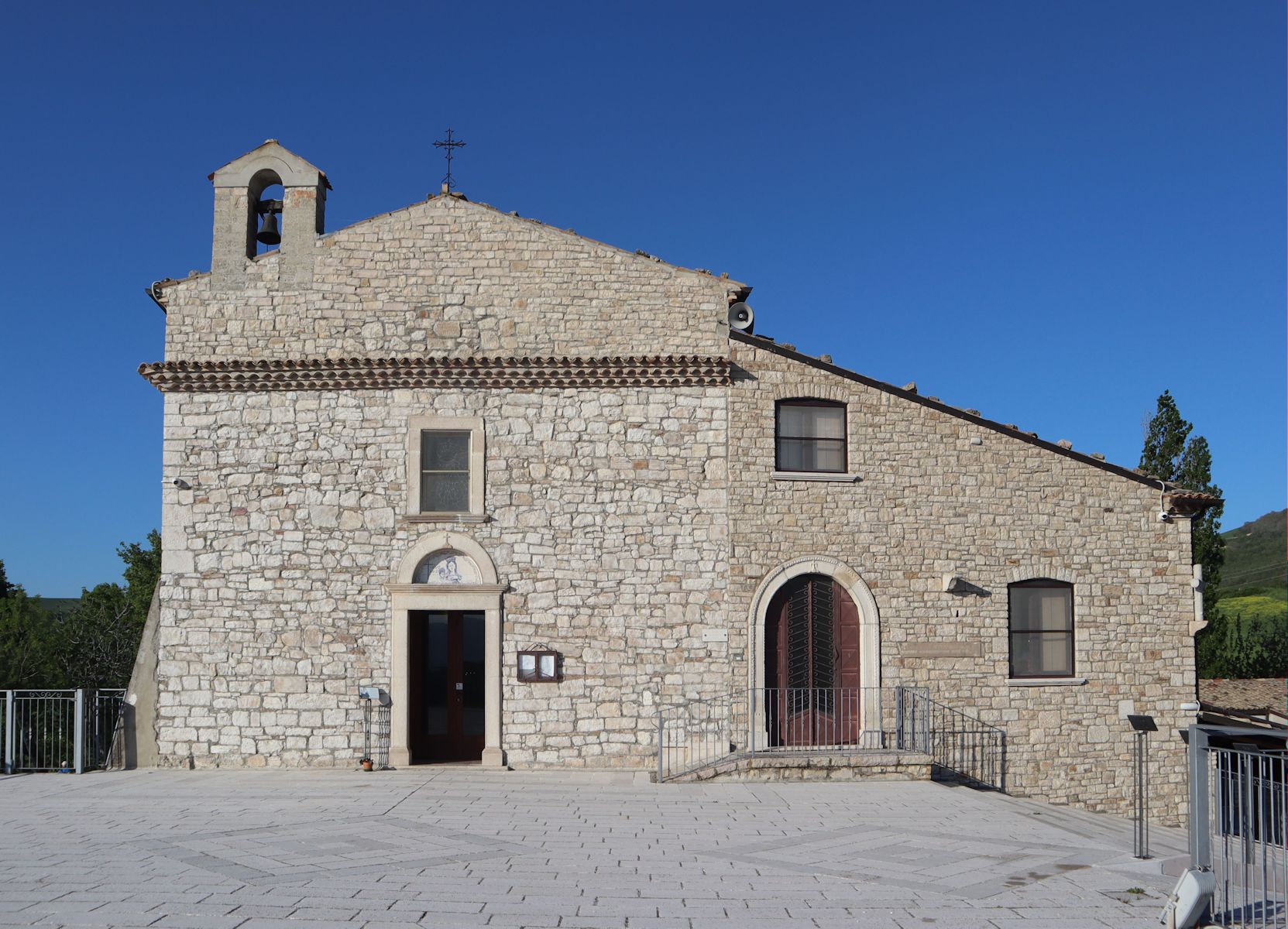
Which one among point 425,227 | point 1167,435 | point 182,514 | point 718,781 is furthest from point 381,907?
point 1167,435

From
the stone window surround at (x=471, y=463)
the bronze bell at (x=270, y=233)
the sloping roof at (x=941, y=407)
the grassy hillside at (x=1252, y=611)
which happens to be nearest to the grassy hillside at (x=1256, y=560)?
the grassy hillside at (x=1252, y=611)

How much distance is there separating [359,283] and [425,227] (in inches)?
51.2

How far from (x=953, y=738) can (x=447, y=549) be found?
7774 millimetres

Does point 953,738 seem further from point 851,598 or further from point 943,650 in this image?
point 851,598

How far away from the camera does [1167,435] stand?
30875mm

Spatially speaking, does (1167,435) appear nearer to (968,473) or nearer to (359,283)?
(968,473)

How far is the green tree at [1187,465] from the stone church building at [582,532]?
1533 cm

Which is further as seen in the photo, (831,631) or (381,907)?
(831,631)

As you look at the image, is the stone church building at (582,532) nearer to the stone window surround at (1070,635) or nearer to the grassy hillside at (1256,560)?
the stone window surround at (1070,635)

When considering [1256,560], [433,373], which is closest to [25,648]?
[433,373]

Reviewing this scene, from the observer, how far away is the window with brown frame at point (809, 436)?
1616 cm

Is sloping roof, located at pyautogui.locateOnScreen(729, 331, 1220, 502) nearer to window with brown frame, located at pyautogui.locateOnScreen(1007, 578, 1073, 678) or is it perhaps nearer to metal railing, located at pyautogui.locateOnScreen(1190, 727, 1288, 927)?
window with brown frame, located at pyautogui.locateOnScreen(1007, 578, 1073, 678)

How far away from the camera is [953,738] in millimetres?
15602

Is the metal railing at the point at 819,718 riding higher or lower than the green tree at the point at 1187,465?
lower
